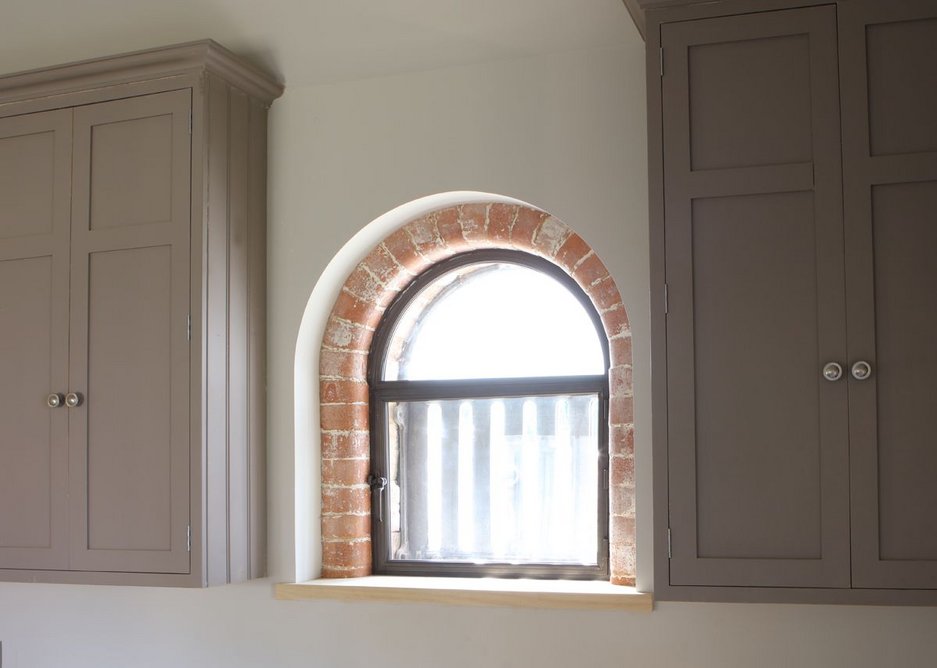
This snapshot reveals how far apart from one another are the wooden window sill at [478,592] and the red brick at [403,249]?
934 mm

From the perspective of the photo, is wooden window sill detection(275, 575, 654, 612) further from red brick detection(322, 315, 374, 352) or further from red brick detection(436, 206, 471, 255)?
red brick detection(436, 206, 471, 255)

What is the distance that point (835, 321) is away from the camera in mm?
2430

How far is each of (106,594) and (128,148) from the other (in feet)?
4.50

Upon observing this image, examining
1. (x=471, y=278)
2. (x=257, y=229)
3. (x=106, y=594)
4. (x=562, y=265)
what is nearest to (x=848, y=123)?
(x=562, y=265)

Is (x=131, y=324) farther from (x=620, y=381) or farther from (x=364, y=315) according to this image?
(x=620, y=381)

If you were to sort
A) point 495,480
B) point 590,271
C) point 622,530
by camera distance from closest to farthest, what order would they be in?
point 622,530 → point 590,271 → point 495,480

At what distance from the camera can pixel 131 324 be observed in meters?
3.04

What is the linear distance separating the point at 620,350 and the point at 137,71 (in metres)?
1.52

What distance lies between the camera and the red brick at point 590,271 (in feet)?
10.1

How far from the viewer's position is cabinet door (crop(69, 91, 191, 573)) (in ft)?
9.75

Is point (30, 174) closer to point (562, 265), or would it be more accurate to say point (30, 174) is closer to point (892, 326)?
point (562, 265)

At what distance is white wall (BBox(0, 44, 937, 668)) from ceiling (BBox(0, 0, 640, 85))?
8cm

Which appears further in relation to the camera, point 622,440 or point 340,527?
point 340,527

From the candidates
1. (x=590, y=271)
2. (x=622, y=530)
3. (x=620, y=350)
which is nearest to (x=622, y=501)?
(x=622, y=530)
